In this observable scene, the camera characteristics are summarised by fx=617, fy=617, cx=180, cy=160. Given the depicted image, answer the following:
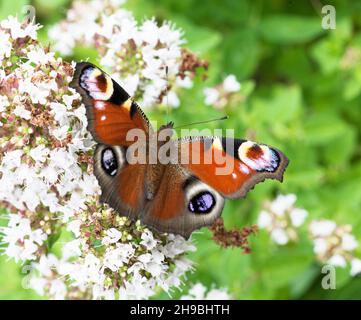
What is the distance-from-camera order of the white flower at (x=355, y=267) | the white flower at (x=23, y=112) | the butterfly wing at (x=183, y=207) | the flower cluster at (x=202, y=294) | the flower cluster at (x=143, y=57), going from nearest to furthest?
the butterfly wing at (x=183, y=207) → the white flower at (x=23, y=112) → the flower cluster at (x=143, y=57) → the flower cluster at (x=202, y=294) → the white flower at (x=355, y=267)

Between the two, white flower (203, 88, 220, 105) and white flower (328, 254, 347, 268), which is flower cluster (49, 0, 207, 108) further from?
white flower (328, 254, 347, 268)

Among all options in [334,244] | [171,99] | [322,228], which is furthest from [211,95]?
[334,244]

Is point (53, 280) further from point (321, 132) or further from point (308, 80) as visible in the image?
point (308, 80)

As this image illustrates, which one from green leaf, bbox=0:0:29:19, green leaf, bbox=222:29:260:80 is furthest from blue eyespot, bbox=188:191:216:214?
green leaf, bbox=222:29:260:80

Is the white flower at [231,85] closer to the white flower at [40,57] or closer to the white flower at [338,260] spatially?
the white flower at [338,260]

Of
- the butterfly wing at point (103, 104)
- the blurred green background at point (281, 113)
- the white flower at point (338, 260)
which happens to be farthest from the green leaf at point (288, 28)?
the butterfly wing at point (103, 104)
